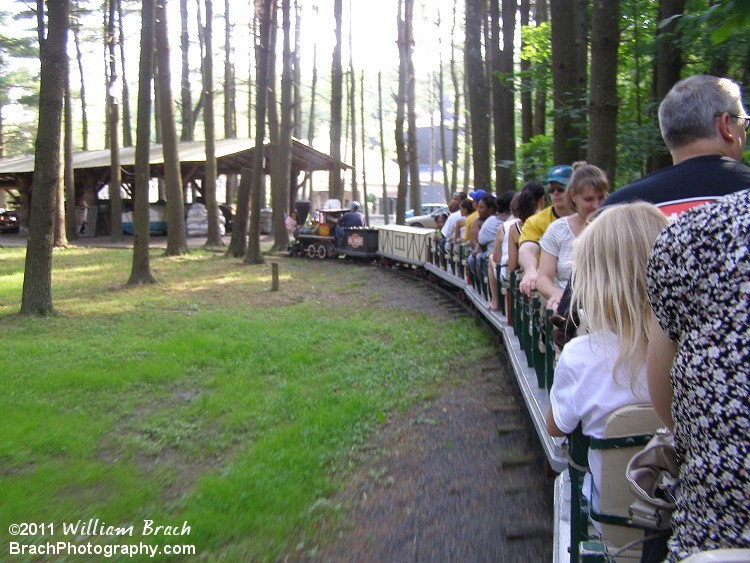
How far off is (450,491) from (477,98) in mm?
13015

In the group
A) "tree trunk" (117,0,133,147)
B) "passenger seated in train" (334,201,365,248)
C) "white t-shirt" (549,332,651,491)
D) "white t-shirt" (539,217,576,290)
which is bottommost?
"white t-shirt" (549,332,651,491)

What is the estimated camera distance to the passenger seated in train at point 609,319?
2.36 meters

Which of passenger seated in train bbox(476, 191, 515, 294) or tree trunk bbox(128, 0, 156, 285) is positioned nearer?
passenger seated in train bbox(476, 191, 515, 294)

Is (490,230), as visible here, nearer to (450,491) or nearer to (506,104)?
(450,491)

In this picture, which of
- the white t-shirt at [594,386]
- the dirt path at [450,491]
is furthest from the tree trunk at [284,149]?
A: the white t-shirt at [594,386]

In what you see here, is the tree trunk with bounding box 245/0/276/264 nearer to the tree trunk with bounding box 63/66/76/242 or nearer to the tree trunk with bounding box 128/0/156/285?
the tree trunk with bounding box 128/0/156/285

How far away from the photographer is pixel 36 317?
1188 centimetres

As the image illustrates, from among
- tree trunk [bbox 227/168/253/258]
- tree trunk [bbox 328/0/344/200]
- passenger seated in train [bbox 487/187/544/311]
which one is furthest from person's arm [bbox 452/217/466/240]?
tree trunk [bbox 328/0/344/200]

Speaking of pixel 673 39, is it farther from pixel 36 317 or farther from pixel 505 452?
pixel 36 317

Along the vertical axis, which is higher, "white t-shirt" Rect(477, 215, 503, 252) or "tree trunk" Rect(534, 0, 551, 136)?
"tree trunk" Rect(534, 0, 551, 136)

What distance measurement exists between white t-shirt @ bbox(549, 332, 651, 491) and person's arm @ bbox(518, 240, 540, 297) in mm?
2729

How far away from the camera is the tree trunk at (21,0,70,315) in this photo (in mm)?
11859

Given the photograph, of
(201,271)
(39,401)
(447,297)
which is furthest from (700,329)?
(201,271)

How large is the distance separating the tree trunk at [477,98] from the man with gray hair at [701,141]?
13470mm
